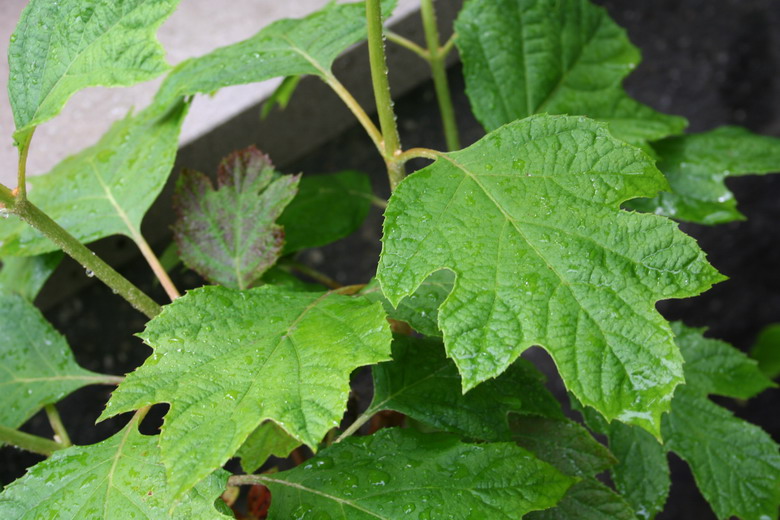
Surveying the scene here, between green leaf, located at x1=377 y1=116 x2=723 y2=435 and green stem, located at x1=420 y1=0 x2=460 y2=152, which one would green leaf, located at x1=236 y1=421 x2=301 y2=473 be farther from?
green stem, located at x1=420 y1=0 x2=460 y2=152

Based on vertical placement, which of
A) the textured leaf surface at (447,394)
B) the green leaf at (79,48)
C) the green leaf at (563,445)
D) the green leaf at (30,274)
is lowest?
the green leaf at (563,445)

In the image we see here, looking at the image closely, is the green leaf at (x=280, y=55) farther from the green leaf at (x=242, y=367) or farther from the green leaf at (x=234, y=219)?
the green leaf at (x=242, y=367)

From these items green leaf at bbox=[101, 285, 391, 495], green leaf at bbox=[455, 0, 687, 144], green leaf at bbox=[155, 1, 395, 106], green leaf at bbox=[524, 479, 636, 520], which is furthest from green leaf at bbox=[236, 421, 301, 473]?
green leaf at bbox=[455, 0, 687, 144]

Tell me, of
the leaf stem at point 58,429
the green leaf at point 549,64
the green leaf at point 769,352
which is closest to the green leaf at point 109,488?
the leaf stem at point 58,429

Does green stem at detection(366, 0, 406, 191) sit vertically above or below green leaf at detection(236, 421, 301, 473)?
above

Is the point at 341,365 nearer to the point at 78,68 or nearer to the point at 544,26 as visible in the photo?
the point at 78,68

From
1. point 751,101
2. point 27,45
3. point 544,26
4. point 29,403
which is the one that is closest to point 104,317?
point 29,403
